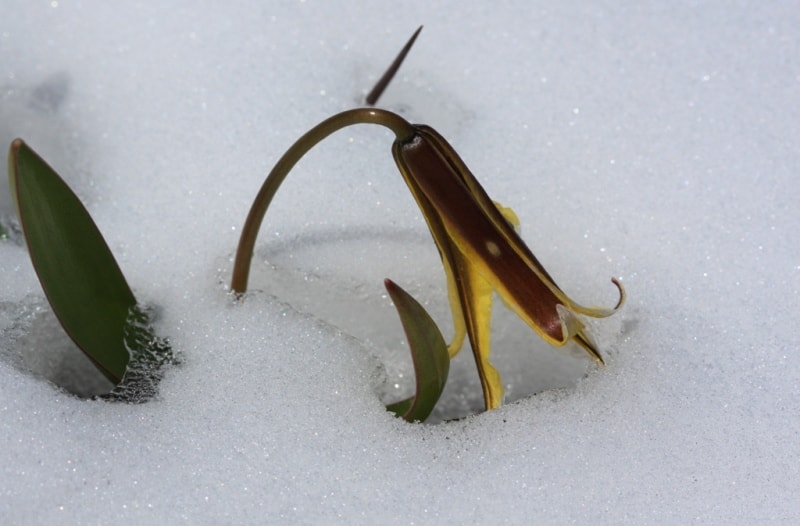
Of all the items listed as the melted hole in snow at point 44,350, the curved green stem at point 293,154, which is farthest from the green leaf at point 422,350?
the melted hole in snow at point 44,350

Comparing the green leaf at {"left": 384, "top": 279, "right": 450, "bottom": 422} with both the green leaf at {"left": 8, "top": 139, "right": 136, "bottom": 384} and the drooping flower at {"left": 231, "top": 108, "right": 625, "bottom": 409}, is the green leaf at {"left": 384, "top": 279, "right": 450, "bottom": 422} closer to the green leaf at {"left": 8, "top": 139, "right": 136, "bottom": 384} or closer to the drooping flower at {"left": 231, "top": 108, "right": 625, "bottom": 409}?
the drooping flower at {"left": 231, "top": 108, "right": 625, "bottom": 409}

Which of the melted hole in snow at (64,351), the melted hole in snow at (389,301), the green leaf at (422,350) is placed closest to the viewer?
the green leaf at (422,350)

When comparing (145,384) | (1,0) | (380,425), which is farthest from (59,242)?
(1,0)

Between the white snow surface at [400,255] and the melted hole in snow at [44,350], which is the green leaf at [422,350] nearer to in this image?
the white snow surface at [400,255]

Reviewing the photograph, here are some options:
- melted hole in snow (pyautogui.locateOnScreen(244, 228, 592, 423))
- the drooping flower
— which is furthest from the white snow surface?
the drooping flower

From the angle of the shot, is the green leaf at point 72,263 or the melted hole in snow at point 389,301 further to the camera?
the melted hole in snow at point 389,301

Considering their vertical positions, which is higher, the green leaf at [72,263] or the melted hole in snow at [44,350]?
the green leaf at [72,263]

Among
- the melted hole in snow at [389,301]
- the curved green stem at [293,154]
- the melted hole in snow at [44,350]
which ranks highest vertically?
the curved green stem at [293,154]

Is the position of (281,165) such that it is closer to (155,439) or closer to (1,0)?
(155,439)
